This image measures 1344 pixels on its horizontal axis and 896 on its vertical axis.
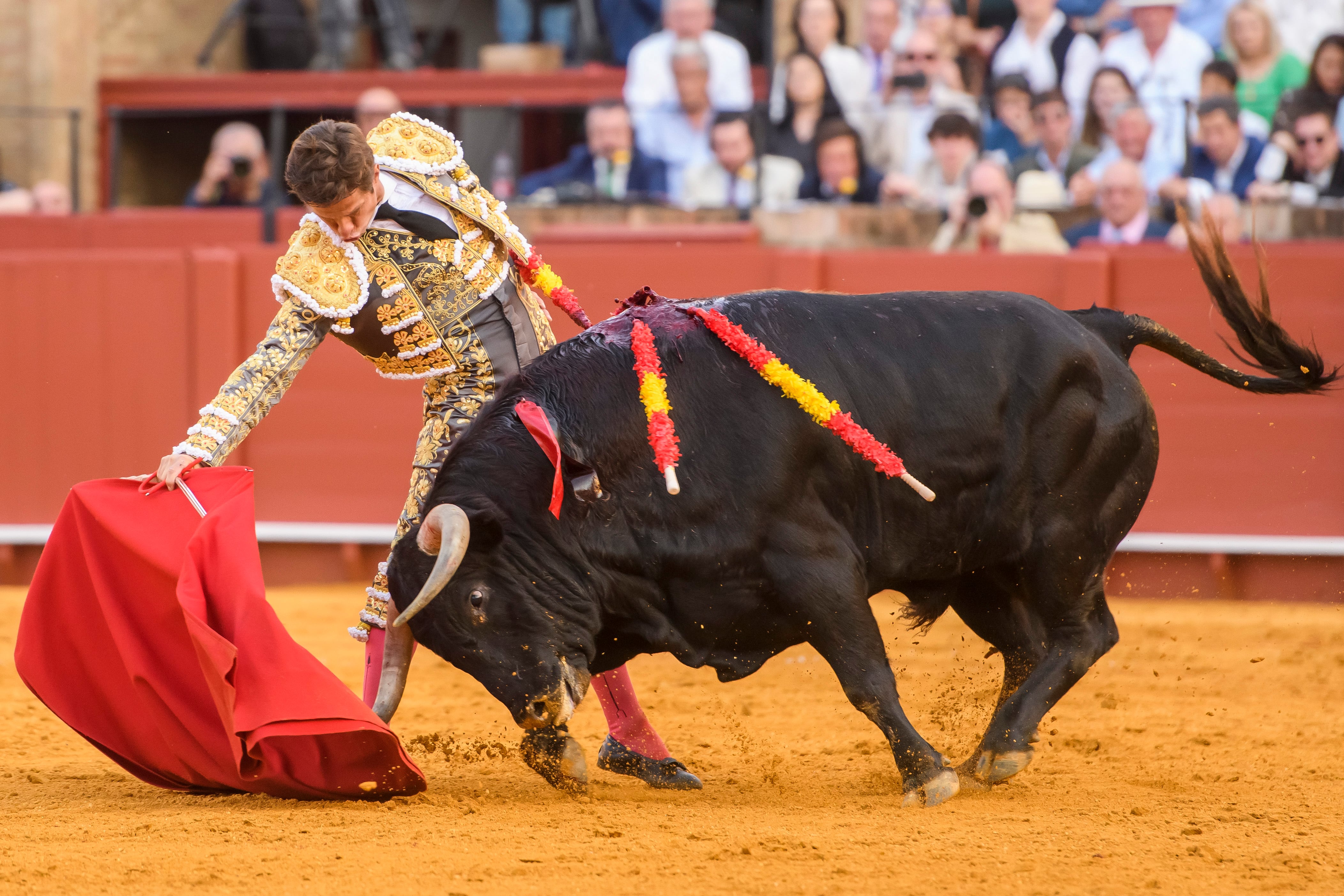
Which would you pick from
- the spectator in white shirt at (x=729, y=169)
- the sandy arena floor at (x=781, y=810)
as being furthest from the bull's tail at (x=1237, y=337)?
the spectator in white shirt at (x=729, y=169)

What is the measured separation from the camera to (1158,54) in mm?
7766

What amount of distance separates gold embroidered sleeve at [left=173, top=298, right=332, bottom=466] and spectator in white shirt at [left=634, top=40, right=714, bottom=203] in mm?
4472

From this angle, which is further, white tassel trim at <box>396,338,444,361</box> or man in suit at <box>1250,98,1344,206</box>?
man in suit at <box>1250,98,1344,206</box>

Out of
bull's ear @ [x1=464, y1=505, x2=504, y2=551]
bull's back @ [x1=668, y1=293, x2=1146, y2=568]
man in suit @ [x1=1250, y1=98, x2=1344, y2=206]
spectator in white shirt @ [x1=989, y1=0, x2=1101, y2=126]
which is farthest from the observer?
spectator in white shirt @ [x1=989, y1=0, x2=1101, y2=126]

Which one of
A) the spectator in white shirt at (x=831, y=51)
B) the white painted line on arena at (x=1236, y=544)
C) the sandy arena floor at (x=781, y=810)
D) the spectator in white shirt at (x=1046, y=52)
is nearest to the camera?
the sandy arena floor at (x=781, y=810)

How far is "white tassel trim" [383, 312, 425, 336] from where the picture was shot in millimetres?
3627

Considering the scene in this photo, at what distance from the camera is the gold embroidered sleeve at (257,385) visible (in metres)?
3.54

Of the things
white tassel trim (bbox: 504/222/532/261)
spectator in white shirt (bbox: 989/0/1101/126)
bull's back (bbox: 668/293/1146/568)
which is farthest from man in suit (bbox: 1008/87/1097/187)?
white tassel trim (bbox: 504/222/532/261)

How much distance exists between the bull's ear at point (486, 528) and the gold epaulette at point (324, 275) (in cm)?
55

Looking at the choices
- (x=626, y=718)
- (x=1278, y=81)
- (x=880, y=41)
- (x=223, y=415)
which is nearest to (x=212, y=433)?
(x=223, y=415)

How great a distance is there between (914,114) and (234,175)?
12.0 feet

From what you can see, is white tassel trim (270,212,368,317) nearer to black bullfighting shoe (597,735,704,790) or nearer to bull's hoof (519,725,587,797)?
bull's hoof (519,725,587,797)

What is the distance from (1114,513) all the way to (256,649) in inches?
77.5

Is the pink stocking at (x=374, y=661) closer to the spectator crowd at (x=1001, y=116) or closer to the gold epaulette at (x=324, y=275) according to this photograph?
the gold epaulette at (x=324, y=275)
